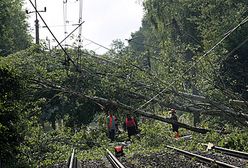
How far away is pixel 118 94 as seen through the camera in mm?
19906

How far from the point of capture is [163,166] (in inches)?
439

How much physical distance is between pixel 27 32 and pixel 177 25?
19923mm

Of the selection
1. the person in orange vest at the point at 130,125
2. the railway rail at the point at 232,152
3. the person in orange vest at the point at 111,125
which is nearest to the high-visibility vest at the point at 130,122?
the person in orange vest at the point at 130,125

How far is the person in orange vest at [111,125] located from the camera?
20.5m

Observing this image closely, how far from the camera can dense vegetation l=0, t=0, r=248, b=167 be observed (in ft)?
43.2

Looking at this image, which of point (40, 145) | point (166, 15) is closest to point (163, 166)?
point (40, 145)

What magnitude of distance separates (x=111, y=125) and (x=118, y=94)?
1.70 m

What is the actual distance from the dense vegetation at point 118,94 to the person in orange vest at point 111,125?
18.8 inches

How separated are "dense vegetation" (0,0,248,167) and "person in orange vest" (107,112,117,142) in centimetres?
48

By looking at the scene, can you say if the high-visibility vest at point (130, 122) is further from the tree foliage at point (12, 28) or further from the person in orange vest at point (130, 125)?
the tree foliage at point (12, 28)

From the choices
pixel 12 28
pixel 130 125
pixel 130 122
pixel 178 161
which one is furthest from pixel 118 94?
pixel 12 28

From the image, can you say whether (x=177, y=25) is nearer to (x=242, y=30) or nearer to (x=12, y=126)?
(x=242, y=30)

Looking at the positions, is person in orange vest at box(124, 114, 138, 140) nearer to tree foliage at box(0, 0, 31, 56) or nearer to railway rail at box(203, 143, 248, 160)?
railway rail at box(203, 143, 248, 160)

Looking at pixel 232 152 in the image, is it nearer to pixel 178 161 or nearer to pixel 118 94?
pixel 178 161
